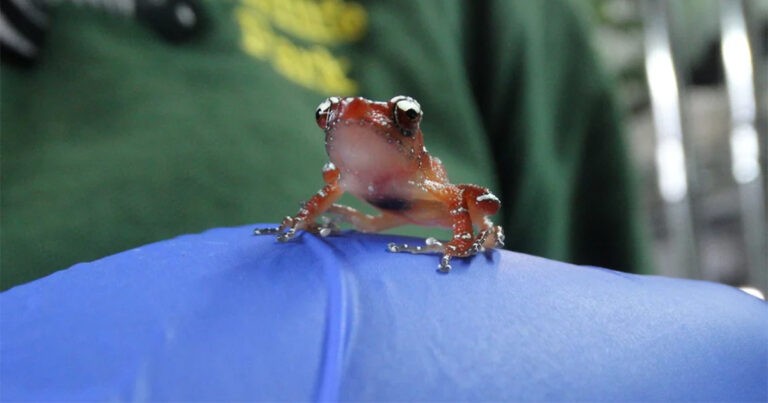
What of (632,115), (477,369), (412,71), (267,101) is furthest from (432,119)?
(632,115)

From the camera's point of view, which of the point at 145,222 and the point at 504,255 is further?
the point at 145,222

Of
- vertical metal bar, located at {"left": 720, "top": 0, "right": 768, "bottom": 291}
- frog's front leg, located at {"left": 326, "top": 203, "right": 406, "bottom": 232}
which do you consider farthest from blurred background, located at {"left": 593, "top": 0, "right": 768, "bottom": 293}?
frog's front leg, located at {"left": 326, "top": 203, "right": 406, "bottom": 232}

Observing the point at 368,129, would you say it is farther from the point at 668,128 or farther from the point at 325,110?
the point at 668,128

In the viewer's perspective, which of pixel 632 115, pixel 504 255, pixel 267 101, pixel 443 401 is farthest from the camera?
pixel 632 115

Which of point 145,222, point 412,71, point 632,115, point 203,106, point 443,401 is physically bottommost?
point 443,401

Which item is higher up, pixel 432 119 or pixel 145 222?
pixel 432 119

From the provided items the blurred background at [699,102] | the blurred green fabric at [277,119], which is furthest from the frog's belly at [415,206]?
the blurred background at [699,102]

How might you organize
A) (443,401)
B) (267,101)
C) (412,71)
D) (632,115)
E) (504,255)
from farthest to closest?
(632,115), (412,71), (267,101), (504,255), (443,401)

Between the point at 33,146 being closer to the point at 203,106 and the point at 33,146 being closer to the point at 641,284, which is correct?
the point at 203,106

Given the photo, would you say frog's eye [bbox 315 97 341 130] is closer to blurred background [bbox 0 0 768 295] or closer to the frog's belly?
the frog's belly
